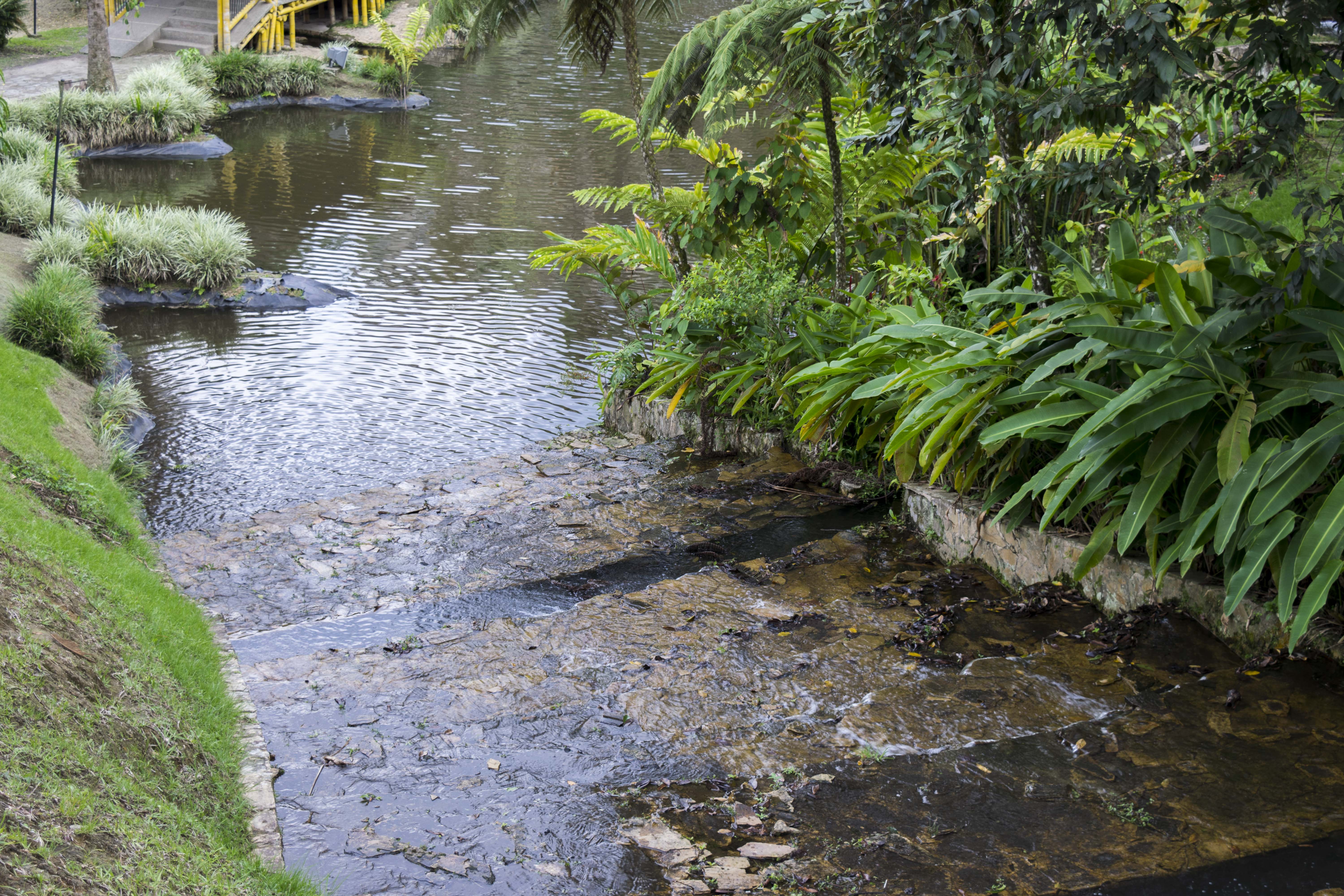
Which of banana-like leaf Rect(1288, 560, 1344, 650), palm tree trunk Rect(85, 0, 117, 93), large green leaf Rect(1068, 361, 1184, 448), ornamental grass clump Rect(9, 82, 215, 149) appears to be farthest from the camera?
palm tree trunk Rect(85, 0, 117, 93)

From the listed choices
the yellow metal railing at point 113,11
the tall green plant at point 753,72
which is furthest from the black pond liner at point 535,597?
the yellow metal railing at point 113,11

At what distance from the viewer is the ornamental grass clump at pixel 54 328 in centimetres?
873

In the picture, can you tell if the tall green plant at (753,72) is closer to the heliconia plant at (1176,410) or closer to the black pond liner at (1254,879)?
the heliconia plant at (1176,410)

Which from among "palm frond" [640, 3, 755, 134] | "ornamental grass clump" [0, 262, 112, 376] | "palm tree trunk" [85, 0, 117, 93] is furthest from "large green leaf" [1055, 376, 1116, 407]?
"palm tree trunk" [85, 0, 117, 93]

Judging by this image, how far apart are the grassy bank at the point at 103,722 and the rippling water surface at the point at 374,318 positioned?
2.10 meters

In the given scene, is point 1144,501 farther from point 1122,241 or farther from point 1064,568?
point 1122,241

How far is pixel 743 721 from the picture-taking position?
13.3 feet

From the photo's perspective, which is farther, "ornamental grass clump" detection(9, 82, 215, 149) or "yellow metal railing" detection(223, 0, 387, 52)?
"yellow metal railing" detection(223, 0, 387, 52)

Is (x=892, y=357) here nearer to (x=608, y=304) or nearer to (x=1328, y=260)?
(x=1328, y=260)

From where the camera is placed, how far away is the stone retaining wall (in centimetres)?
428

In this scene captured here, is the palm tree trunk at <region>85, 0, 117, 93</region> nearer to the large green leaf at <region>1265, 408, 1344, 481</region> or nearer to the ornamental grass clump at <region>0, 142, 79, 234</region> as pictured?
the ornamental grass clump at <region>0, 142, 79, 234</region>

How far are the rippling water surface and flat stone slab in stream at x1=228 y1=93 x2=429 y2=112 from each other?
1090 millimetres

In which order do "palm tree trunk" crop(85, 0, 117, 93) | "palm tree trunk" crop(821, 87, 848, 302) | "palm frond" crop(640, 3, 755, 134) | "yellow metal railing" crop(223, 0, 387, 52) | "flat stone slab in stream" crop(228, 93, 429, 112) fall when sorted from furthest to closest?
"yellow metal railing" crop(223, 0, 387, 52) < "flat stone slab in stream" crop(228, 93, 429, 112) < "palm tree trunk" crop(85, 0, 117, 93) < "palm tree trunk" crop(821, 87, 848, 302) < "palm frond" crop(640, 3, 755, 134)

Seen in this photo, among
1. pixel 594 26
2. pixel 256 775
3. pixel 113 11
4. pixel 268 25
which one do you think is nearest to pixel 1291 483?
pixel 256 775
